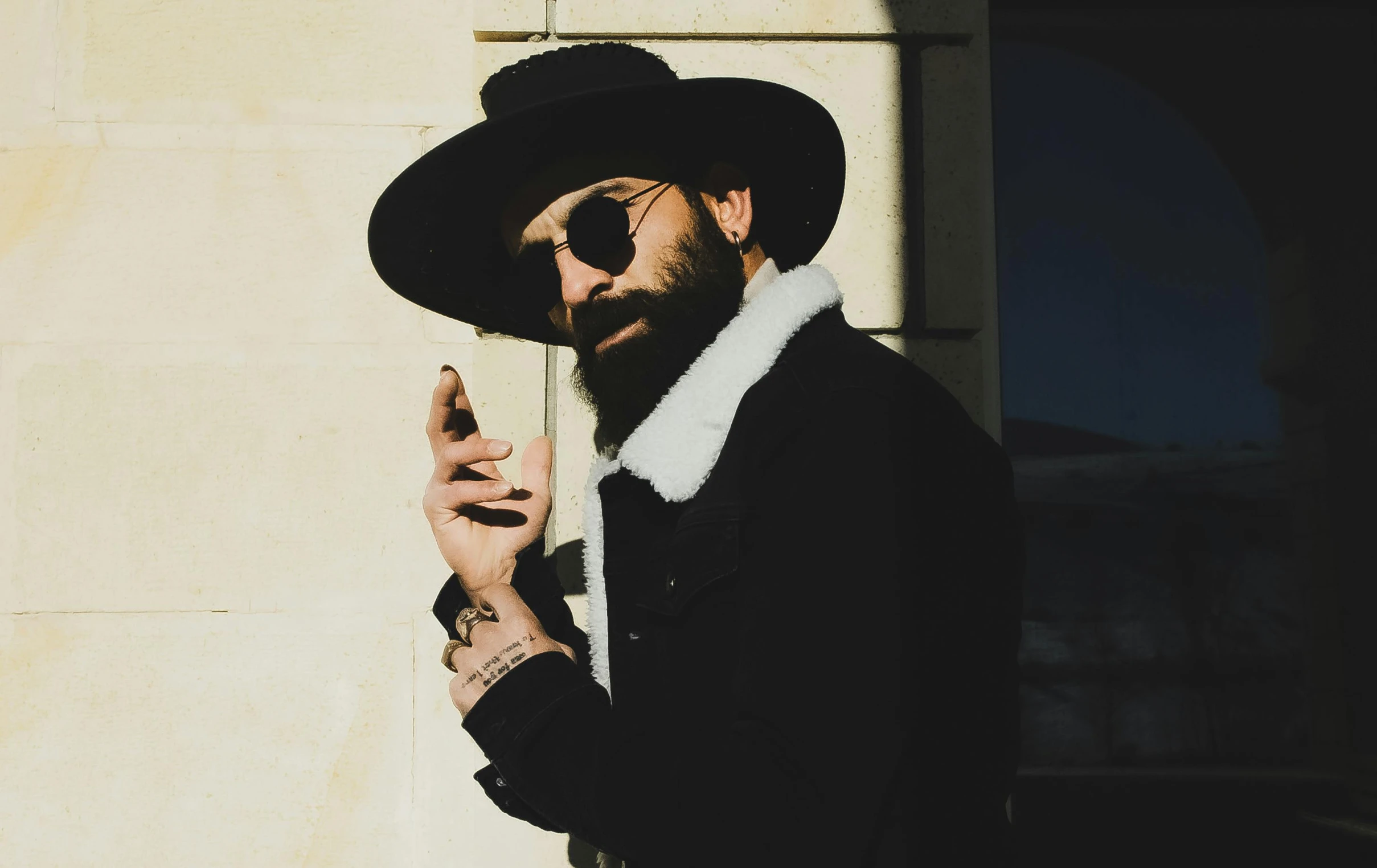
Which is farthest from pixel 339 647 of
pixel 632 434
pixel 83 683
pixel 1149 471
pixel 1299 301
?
pixel 1299 301

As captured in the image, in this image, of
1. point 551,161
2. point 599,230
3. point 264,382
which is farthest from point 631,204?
point 264,382

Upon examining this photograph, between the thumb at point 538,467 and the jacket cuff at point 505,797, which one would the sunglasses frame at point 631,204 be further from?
the jacket cuff at point 505,797

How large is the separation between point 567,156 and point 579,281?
303 mm

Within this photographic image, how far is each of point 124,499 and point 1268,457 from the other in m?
5.80

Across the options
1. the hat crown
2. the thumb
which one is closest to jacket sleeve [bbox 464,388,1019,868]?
the thumb

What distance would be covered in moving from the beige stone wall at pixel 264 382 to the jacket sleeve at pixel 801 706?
138cm

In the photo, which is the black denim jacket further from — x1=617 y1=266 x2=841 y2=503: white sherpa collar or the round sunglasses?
the round sunglasses

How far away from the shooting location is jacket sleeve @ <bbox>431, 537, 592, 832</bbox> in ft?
5.72

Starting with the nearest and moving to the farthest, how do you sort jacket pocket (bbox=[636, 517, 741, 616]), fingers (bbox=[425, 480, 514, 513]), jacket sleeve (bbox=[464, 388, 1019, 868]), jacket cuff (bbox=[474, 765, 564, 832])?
jacket sleeve (bbox=[464, 388, 1019, 868]), jacket pocket (bbox=[636, 517, 741, 616]), fingers (bbox=[425, 480, 514, 513]), jacket cuff (bbox=[474, 765, 564, 832])

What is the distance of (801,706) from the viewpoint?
107 cm

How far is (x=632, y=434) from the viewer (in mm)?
1597

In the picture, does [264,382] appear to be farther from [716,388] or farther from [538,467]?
[716,388]

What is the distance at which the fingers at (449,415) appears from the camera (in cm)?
162

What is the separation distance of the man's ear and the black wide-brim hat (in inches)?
1.5
